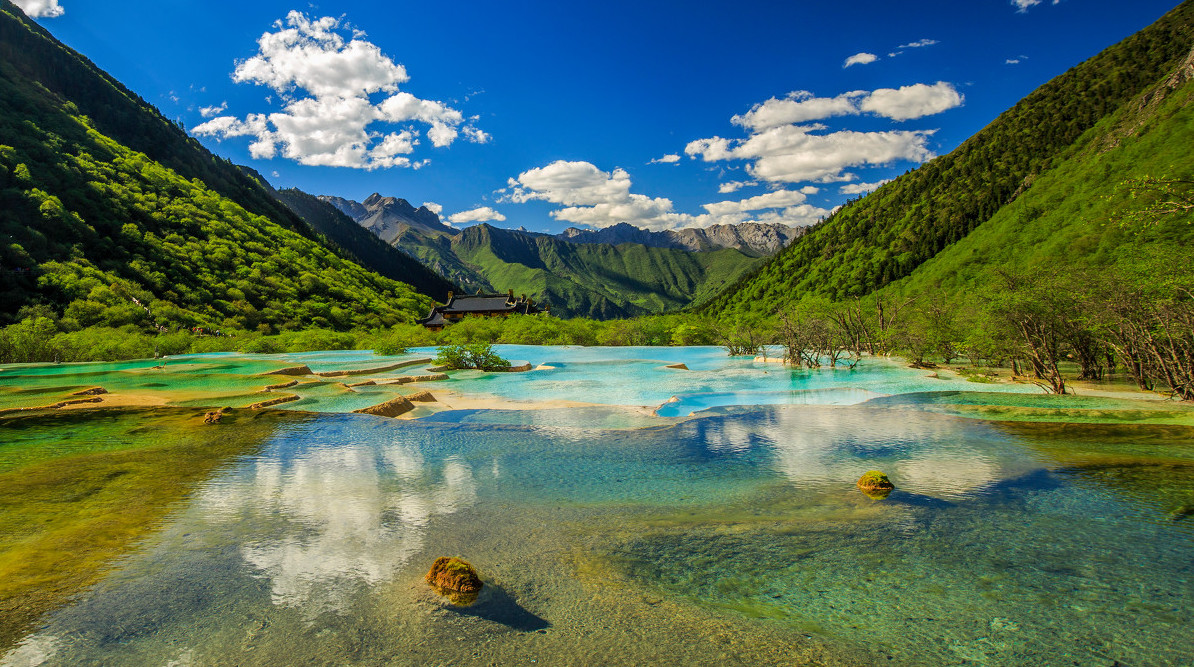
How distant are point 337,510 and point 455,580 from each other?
336 centimetres

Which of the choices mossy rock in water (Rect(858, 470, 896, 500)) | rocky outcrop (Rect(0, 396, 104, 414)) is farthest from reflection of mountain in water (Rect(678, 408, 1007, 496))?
rocky outcrop (Rect(0, 396, 104, 414))

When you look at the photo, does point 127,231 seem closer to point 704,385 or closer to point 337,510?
point 704,385

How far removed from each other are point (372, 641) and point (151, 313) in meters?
53.6

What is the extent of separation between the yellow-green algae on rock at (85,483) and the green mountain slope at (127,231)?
35.3 m

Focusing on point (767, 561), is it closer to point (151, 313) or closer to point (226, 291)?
point (151, 313)

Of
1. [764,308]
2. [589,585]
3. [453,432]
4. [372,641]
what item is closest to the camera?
[372,641]

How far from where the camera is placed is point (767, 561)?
557cm

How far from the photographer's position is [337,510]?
286 inches

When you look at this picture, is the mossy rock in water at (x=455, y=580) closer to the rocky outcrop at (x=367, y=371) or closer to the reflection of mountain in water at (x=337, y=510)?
the reflection of mountain in water at (x=337, y=510)

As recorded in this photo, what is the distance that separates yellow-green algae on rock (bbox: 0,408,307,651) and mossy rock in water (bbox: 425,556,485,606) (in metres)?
3.19

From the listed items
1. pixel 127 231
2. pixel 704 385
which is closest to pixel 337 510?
pixel 704 385

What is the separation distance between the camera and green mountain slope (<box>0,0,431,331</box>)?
43.4 meters

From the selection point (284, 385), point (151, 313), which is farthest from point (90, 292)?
point (284, 385)

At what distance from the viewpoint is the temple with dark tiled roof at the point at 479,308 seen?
84.9 metres
